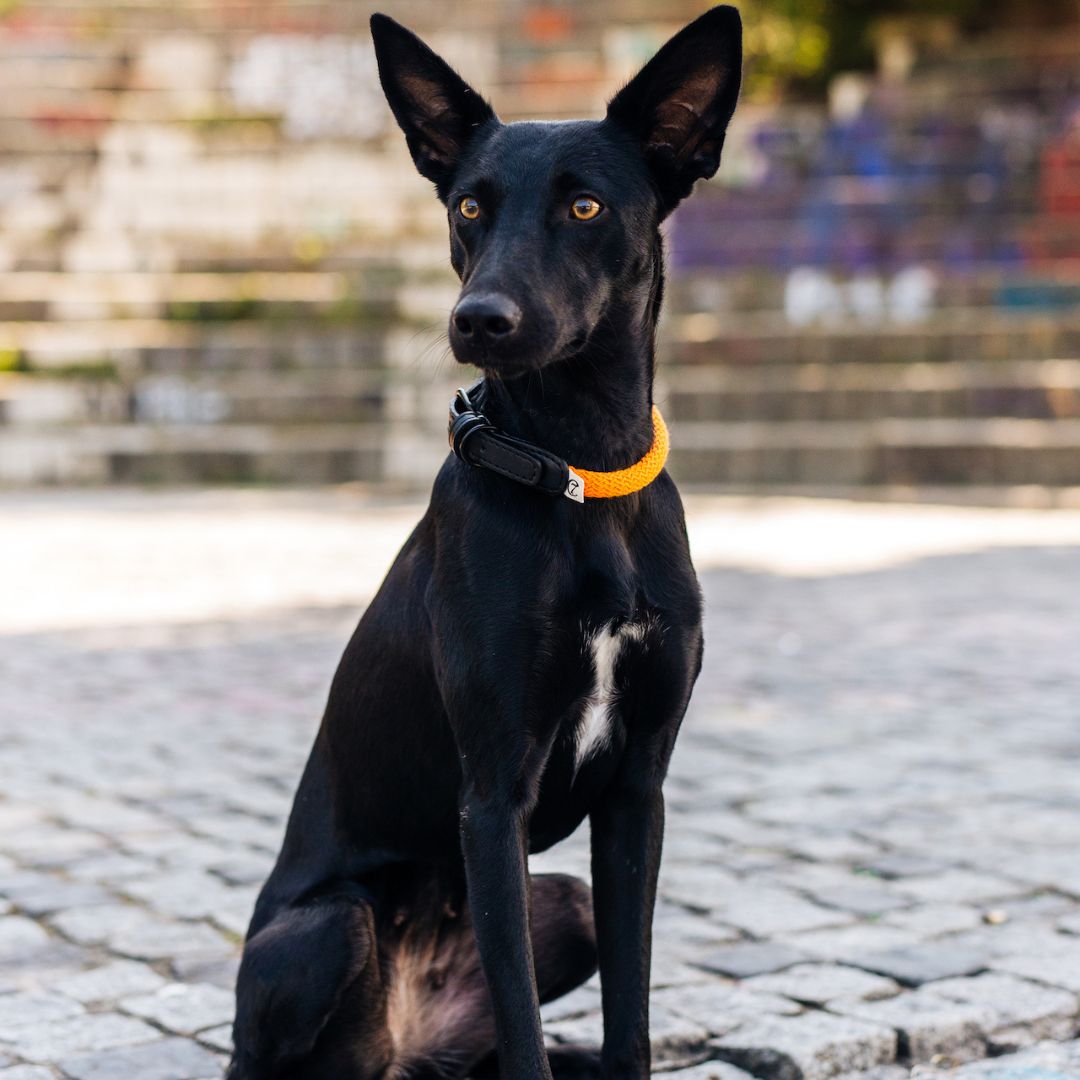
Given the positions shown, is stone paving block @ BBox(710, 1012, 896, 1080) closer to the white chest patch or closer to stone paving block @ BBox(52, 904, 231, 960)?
the white chest patch

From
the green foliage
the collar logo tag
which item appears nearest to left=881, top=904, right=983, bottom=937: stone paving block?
the collar logo tag

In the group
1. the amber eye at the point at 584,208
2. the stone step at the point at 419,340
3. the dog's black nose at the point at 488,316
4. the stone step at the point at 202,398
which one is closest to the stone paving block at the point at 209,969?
the dog's black nose at the point at 488,316

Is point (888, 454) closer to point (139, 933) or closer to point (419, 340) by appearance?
point (419, 340)

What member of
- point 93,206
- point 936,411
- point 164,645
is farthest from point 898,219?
point 164,645

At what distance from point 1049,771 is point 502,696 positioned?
10.4 ft

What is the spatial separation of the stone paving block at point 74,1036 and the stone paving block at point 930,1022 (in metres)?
1.28

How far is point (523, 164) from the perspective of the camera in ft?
8.29

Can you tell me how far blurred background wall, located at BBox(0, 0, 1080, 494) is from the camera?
47.9 feet

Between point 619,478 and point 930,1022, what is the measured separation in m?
1.23

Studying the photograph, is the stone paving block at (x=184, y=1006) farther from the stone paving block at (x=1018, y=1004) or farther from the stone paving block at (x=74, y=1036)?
the stone paving block at (x=1018, y=1004)

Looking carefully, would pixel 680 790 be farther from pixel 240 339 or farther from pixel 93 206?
pixel 93 206

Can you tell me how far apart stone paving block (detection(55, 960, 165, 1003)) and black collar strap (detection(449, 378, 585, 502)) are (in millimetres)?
1460

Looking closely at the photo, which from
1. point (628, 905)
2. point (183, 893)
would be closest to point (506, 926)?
point (628, 905)

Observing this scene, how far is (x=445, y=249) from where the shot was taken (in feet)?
57.7
